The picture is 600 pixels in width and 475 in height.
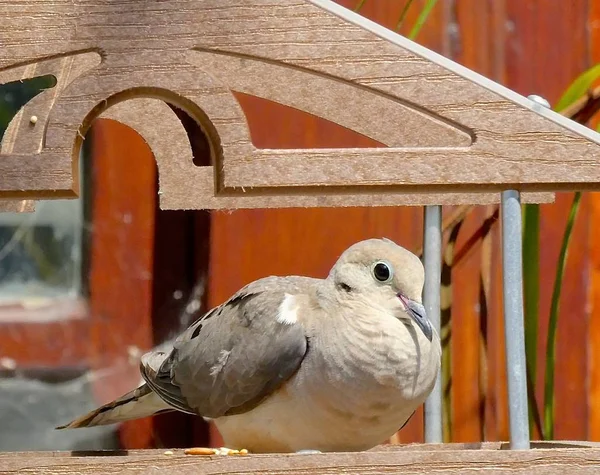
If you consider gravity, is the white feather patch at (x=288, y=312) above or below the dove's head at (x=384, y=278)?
below

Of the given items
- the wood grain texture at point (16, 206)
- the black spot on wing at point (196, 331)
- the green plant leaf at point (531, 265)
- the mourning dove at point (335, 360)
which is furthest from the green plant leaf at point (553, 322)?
the wood grain texture at point (16, 206)

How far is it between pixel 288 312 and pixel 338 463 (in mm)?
329

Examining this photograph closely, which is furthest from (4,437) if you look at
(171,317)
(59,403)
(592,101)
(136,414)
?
(592,101)

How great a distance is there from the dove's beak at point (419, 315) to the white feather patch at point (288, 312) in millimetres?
161

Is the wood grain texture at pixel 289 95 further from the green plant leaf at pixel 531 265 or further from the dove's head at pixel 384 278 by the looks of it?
the green plant leaf at pixel 531 265

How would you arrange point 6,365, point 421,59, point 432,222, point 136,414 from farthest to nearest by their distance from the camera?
point 6,365, point 136,414, point 432,222, point 421,59

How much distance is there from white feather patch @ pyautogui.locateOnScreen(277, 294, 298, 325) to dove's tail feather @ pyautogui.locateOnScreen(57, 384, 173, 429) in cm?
36

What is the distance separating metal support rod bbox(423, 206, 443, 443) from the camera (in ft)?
5.56

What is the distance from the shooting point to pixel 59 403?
2.32 metres

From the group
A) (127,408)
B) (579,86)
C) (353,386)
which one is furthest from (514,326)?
(127,408)

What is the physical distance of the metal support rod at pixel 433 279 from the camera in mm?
1695

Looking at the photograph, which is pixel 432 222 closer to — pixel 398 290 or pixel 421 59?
pixel 398 290

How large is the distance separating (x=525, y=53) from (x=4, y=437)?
4.43 feet

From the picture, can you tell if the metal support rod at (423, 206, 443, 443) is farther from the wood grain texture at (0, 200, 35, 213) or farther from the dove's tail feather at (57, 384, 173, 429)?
the wood grain texture at (0, 200, 35, 213)
